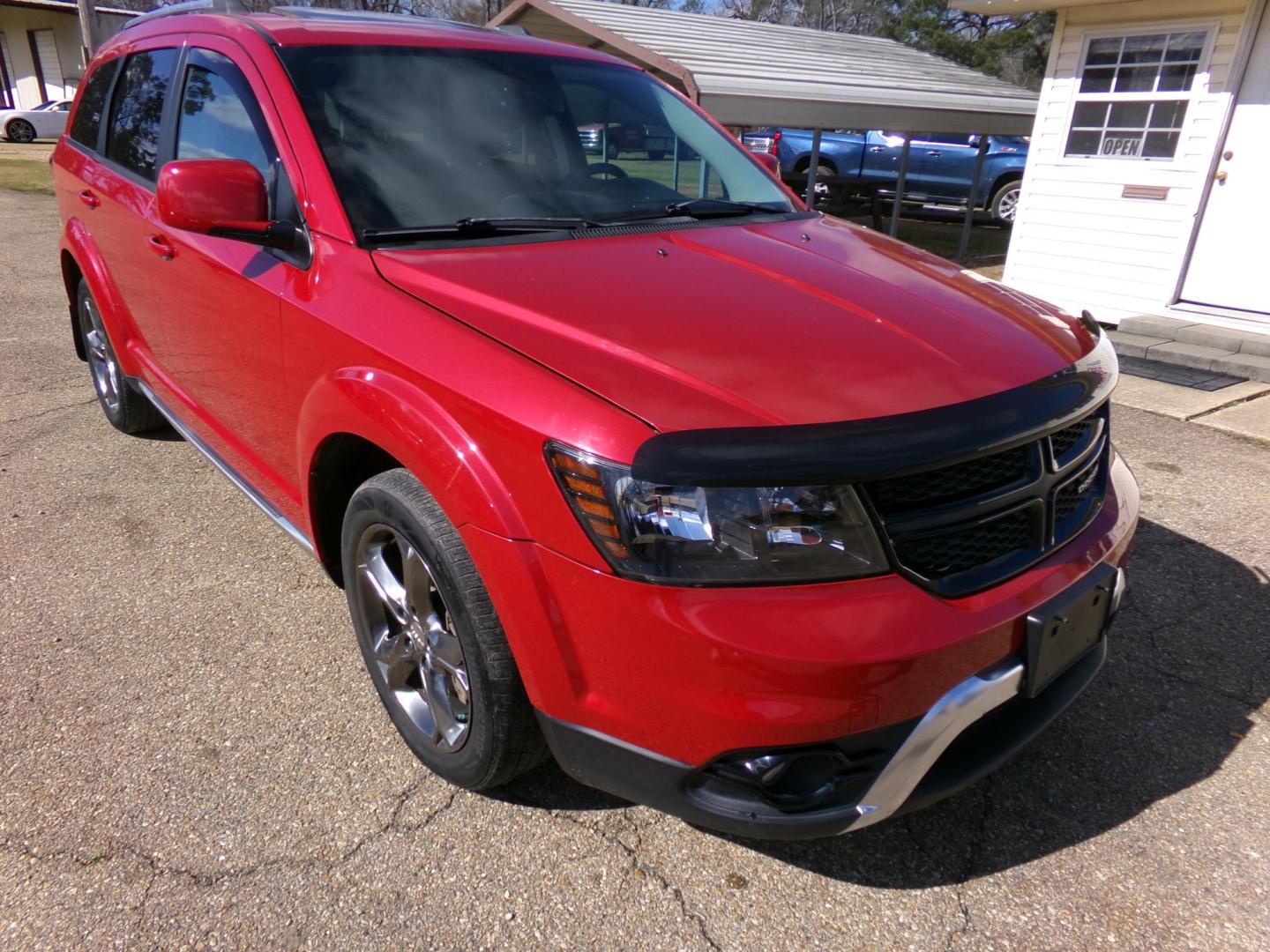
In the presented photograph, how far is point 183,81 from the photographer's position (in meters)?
3.16

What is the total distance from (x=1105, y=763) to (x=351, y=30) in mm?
3104

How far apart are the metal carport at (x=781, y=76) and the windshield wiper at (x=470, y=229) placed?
6.17 metres

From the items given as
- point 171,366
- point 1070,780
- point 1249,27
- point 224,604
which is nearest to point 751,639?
point 1070,780

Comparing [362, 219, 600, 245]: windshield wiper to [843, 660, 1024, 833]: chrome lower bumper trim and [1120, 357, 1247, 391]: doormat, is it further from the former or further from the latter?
[1120, 357, 1247, 391]: doormat

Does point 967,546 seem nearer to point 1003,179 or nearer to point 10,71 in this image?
point 1003,179

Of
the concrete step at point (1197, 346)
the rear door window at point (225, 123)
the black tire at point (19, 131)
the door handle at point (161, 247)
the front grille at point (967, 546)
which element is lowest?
the black tire at point (19, 131)

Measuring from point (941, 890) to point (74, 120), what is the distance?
5.03m

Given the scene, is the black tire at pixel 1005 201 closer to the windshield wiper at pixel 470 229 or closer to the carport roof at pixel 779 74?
the carport roof at pixel 779 74

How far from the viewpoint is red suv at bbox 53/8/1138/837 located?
1.67 m

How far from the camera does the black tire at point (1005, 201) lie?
14.5 m

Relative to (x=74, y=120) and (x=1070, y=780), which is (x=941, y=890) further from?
(x=74, y=120)

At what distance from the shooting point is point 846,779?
176cm

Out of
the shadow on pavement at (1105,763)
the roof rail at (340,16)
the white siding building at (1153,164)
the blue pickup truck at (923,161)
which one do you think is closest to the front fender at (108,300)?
the roof rail at (340,16)

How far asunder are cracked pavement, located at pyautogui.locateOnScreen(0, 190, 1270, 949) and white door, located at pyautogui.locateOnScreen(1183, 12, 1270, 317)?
5076mm
